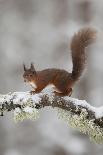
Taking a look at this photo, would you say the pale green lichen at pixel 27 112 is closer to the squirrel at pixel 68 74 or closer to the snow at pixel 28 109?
the snow at pixel 28 109

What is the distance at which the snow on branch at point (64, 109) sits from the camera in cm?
372

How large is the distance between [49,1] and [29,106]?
38.8ft

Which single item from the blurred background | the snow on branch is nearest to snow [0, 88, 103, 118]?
the snow on branch

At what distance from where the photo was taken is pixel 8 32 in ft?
46.5

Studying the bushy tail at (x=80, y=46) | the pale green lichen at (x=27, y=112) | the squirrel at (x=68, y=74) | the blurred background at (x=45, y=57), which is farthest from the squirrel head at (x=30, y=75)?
the blurred background at (x=45, y=57)

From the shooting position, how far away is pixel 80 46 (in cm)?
448

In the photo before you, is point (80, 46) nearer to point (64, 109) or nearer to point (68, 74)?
point (68, 74)

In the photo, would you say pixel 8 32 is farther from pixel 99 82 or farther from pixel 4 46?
pixel 99 82

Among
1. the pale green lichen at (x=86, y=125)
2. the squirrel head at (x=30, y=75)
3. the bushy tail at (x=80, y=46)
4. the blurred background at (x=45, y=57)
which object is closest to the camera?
the pale green lichen at (x=86, y=125)

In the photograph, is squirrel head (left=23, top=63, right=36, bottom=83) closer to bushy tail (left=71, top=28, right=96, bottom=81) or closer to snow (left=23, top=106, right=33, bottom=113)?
bushy tail (left=71, top=28, right=96, bottom=81)

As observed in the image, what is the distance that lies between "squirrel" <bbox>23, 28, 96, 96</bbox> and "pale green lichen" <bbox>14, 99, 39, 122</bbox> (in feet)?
1.86

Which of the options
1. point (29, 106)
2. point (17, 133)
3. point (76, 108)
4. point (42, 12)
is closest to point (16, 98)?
point (29, 106)

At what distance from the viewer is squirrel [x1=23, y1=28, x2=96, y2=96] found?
4.41 m

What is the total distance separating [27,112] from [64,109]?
24cm
